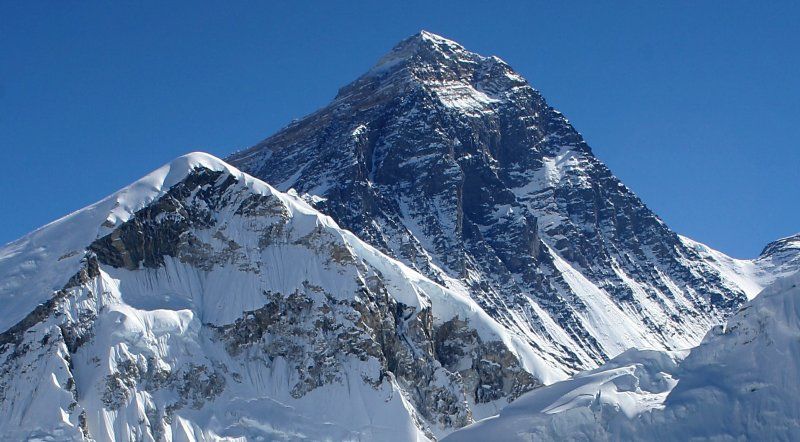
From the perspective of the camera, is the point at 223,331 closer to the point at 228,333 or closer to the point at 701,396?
the point at 228,333

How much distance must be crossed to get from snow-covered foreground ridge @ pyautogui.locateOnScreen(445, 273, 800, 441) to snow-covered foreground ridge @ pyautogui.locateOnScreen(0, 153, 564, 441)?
27.5 meters

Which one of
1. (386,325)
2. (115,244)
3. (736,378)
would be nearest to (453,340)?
(386,325)

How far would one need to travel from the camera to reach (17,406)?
423 feet

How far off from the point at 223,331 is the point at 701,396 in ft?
177

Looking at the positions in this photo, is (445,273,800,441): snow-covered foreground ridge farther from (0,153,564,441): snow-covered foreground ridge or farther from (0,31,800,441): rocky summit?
Answer: (0,153,564,441): snow-covered foreground ridge

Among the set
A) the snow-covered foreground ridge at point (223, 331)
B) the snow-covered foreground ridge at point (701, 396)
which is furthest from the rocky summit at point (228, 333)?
the snow-covered foreground ridge at point (701, 396)

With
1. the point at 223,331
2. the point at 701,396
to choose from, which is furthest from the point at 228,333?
the point at 701,396

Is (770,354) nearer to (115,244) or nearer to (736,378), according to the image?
(736,378)

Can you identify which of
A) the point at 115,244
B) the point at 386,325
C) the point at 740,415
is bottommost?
the point at 740,415

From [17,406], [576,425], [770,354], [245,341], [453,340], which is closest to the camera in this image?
[770,354]

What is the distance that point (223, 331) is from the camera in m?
143

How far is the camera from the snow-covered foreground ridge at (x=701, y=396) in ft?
331

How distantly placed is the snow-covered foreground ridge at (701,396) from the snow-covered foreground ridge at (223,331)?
27500 mm

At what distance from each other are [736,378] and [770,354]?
3011mm
